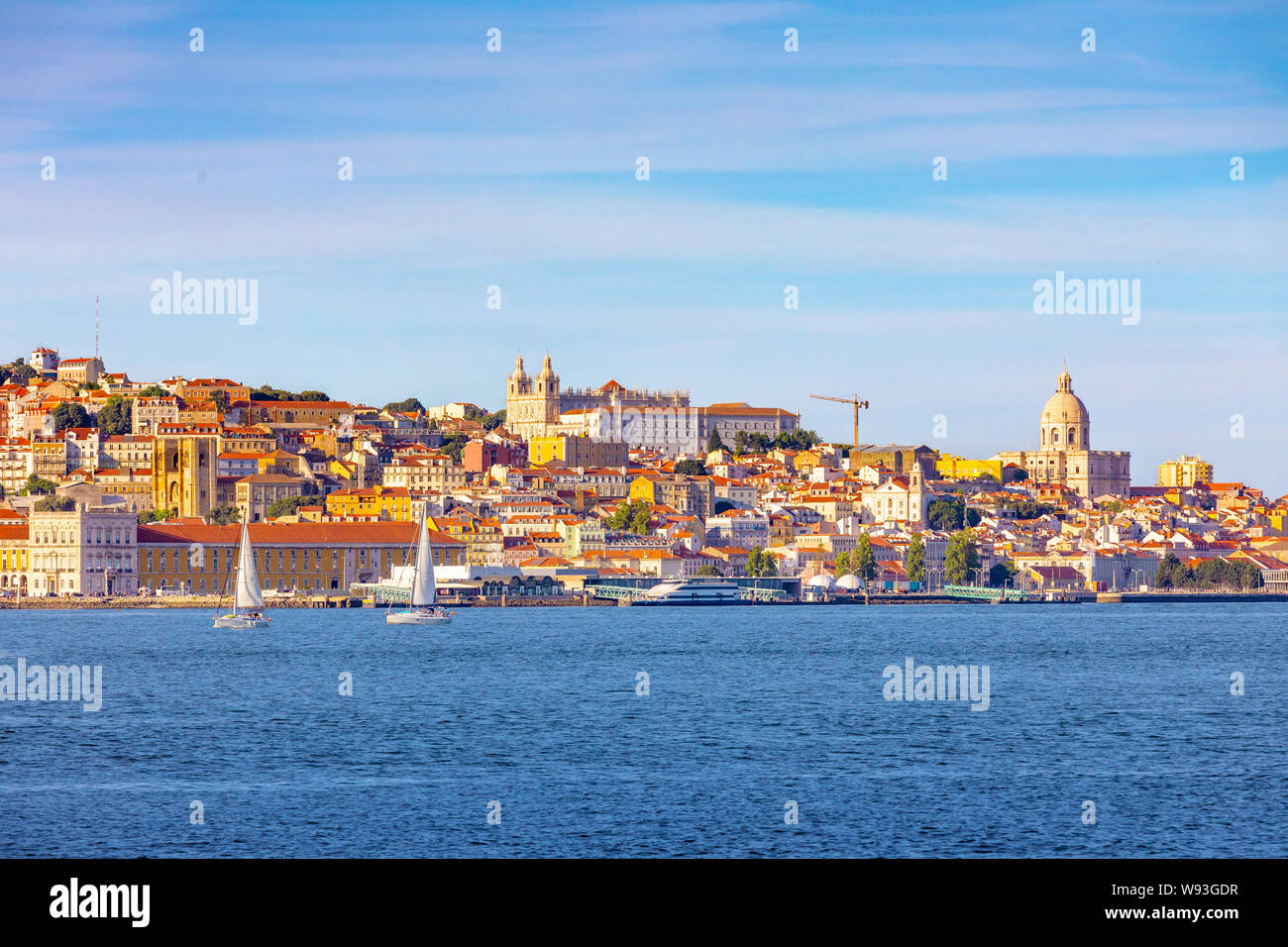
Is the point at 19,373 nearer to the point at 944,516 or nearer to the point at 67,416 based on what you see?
the point at 67,416

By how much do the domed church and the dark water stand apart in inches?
3265

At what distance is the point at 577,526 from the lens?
7656 centimetres

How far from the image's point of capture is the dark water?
1150cm

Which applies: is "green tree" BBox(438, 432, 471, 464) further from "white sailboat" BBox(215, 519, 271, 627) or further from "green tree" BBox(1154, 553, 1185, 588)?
"white sailboat" BBox(215, 519, 271, 627)

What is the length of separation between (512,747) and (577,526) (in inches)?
2341

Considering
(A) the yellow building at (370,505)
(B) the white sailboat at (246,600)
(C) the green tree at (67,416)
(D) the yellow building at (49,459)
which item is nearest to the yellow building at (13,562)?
(A) the yellow building at (370,505)

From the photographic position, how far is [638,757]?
A: 16234mm

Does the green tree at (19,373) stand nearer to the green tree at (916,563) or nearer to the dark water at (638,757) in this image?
the green tree at (916,563)

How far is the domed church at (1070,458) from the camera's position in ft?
384

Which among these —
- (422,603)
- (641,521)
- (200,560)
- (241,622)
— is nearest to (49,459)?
(200,560)

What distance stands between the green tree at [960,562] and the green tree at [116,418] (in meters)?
40.6

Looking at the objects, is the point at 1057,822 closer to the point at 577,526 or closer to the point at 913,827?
the point at 913,827

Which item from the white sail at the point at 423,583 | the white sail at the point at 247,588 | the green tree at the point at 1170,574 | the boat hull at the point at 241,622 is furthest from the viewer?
the green tree at the point at 1170,574

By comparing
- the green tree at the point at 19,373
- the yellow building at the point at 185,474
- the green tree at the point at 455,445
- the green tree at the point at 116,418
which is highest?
the green tree at the point at 19,373
